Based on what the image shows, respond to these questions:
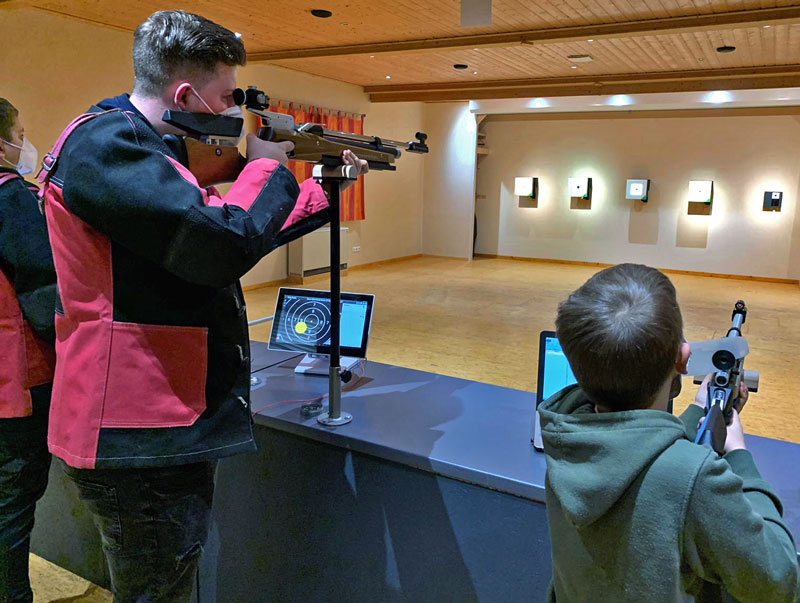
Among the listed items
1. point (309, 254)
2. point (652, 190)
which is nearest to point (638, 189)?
point (652, 190)

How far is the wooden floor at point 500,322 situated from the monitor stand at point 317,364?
0.97 m

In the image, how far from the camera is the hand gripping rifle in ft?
2.75

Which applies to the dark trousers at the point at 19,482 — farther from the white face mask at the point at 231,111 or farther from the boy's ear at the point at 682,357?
the boy's ear at the point at 682,357

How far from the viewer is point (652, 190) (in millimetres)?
10094

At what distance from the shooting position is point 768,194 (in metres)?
9.27

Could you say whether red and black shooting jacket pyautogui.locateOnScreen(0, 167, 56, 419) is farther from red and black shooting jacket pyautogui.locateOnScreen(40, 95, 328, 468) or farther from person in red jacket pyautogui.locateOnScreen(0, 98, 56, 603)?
red and black shooting jacket pyautogui.locateOnScreen(40, 95, 328, 468)

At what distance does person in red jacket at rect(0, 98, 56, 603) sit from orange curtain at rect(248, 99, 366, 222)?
21.6ft

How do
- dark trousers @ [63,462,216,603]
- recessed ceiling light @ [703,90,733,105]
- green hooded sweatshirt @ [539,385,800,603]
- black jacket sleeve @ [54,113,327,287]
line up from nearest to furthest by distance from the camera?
green hooded sweatshirt @ [539,385,800,603]
black jacket sleeve @ [54,113,327,287]
dark trousers @ [63,462,216,603]
recessed ceiling light @ [703,90,733,105]

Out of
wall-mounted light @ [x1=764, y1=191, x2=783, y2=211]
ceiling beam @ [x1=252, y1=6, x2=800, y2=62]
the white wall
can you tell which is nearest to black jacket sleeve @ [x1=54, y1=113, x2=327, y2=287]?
ceiling beam @ [x1=252, y1=6, x2=800, y2=62]

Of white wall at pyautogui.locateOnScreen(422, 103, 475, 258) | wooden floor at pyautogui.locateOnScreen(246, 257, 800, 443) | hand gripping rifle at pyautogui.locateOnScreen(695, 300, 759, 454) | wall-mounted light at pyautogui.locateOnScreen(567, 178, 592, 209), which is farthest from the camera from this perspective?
white wall at pyautogui.locateOnScreen(422, 103, 475, 258)

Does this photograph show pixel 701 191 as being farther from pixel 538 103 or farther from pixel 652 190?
pixel 538 103

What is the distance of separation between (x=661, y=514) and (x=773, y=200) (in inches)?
397

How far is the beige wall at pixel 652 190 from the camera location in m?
9.29

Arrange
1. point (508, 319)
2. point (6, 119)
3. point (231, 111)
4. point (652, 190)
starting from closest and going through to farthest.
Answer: point (231, 111)
point (6, 119)
point (508, 319)
point (652, 190)
